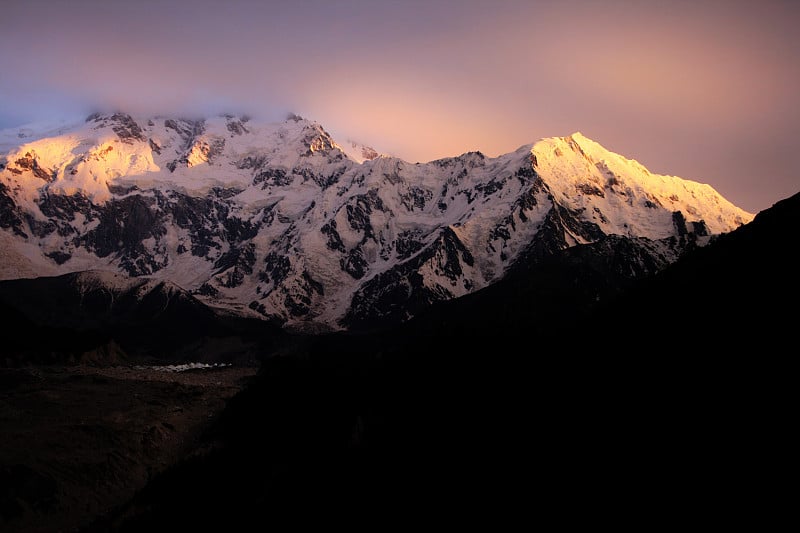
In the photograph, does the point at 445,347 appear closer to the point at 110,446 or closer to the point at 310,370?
the point at 310,370

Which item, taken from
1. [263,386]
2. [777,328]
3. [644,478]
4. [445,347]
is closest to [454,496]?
[644,478]

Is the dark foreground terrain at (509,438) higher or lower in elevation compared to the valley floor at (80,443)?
higher

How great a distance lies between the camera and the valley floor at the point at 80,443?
364 feet

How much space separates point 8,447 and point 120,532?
40.7 m

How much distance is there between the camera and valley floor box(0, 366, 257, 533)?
111 m

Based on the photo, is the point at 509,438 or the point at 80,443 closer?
the point at 509,438

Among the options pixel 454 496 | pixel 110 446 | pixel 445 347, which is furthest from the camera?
pixel 445 347

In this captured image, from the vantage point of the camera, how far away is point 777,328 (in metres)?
76.0

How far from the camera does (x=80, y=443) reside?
134750mm

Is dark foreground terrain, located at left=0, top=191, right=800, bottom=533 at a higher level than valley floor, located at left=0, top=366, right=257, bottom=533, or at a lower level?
higher

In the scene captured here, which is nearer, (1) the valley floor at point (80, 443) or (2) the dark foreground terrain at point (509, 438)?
(2) the dark foreground terrain at point (509, 438)

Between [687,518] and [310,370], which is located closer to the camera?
[687,518]

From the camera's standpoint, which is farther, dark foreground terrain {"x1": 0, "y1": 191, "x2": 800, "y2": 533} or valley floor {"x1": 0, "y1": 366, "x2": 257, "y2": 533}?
valley floor {"x1": 0, "y1": 366, "x2": 257, "y2": 533}

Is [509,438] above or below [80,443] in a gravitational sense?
above
